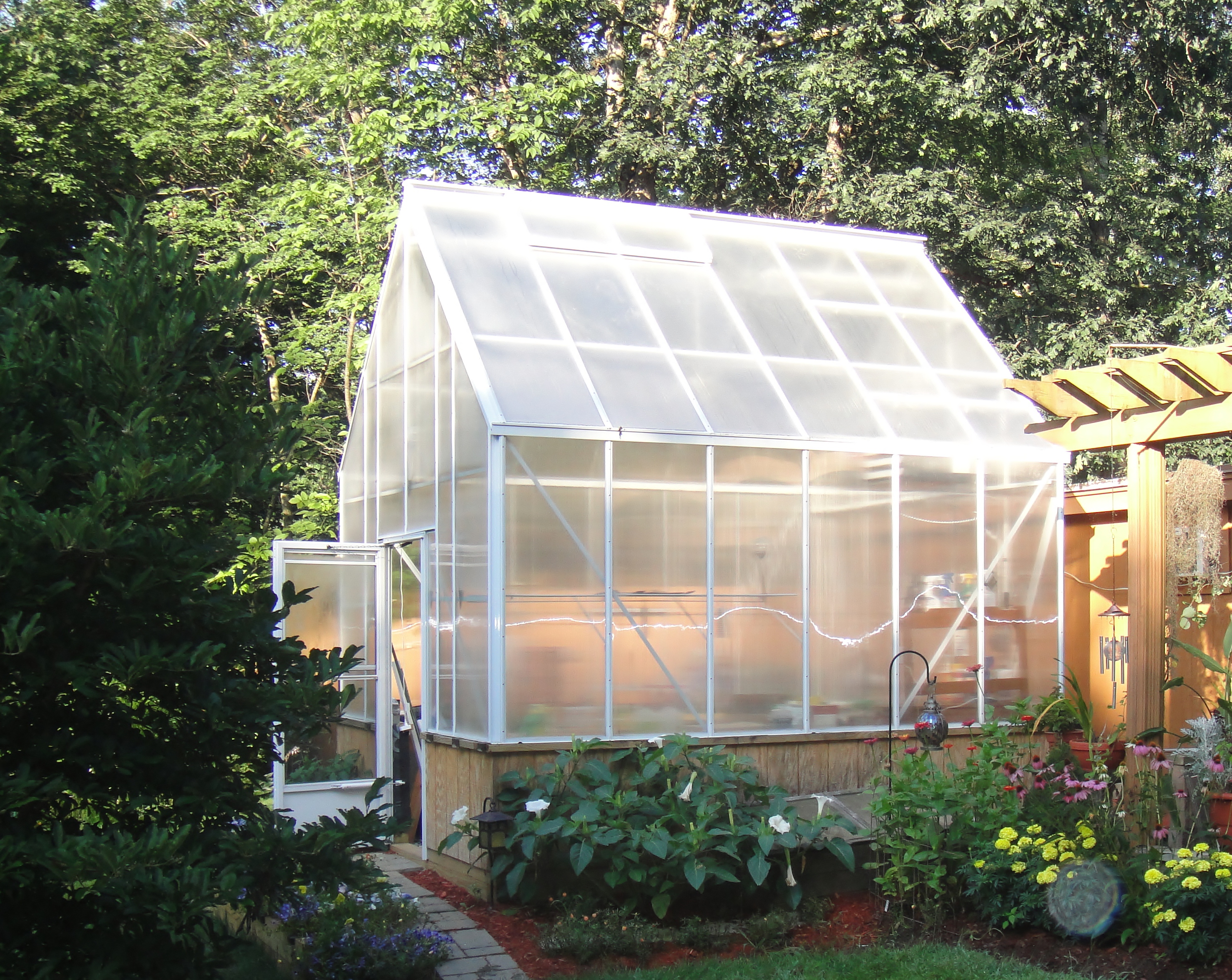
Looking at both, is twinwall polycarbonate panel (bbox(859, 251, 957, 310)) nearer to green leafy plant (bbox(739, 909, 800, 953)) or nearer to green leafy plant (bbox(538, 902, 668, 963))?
green leafy plant (bbox(739, 909, 800, 953))

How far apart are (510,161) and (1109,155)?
326 inches

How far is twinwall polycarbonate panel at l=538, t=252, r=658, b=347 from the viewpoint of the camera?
335 inches

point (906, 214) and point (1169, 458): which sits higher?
point (906, 214)

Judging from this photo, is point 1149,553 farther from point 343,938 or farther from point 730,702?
point 343,938

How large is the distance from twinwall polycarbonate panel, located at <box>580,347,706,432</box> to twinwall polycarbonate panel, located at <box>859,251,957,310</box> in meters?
2.99

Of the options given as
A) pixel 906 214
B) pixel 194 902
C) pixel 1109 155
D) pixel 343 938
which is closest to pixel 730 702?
pixel 343 938

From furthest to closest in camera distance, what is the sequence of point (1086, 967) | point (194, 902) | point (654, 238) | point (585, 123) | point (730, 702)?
point (585, 123) < point (654, 238) < point (730, 702) < point (1086, 967) < point (194, 902)

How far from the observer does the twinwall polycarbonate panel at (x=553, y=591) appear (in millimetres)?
7289

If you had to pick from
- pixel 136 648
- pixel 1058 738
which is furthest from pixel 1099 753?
pixel 136 648

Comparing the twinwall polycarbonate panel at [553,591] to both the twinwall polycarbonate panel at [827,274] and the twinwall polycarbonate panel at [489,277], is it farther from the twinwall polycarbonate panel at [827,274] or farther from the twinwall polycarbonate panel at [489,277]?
the twinwall polycarbonate panel at [827,274]

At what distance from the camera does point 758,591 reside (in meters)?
8.00

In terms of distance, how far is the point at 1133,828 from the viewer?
6.69 metres

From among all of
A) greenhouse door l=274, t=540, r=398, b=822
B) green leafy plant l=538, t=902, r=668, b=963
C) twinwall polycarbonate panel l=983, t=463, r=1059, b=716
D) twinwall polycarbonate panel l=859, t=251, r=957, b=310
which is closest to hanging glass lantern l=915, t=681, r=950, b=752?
green leafy plant l=538, t=902, r=668, b=963

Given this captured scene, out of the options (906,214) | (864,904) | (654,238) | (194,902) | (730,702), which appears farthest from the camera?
(906,214)
